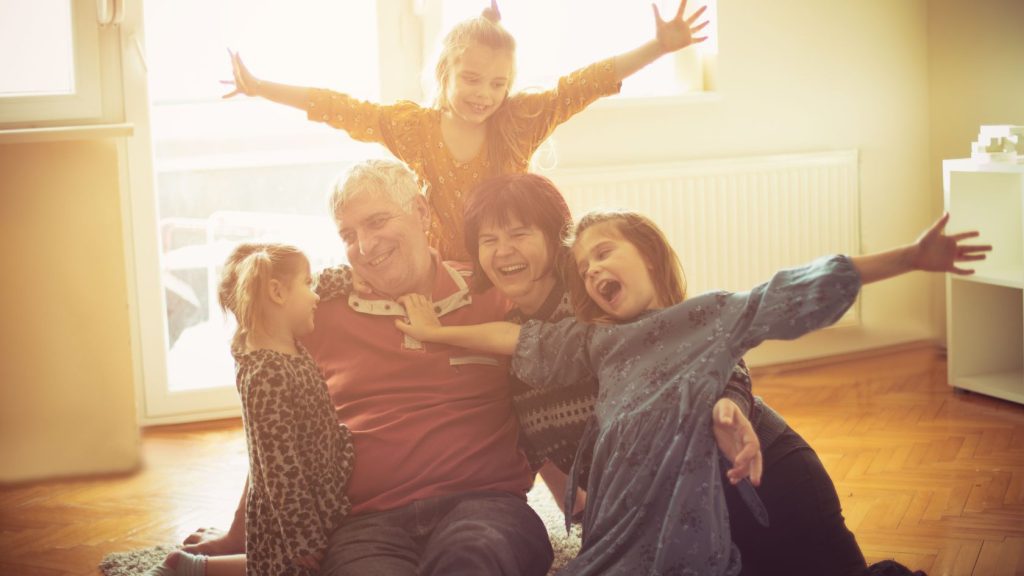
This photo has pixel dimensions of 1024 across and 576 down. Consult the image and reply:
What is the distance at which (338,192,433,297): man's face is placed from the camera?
7.84 feet

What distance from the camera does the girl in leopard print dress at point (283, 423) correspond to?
215cm

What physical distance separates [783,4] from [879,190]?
857mm

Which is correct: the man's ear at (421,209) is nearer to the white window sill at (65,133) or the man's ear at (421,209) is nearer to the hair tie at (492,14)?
the hair tie at (492,14)

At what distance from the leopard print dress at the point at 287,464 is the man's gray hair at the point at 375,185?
38cm

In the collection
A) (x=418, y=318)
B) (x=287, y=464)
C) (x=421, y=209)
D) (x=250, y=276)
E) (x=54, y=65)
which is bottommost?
(x=287, y=464)

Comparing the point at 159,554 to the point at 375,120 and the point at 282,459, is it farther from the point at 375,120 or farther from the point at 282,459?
the point at 375,120

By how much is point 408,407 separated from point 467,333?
0.62 ft

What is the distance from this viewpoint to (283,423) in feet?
7.05

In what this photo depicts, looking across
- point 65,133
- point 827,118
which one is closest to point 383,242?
point 65,133

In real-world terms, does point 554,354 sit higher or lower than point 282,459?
higher

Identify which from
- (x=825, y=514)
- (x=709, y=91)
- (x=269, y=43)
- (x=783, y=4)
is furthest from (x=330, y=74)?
(x=825, y=514)

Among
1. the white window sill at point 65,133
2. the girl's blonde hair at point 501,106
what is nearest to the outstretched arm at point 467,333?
the girl's blonde hair at point 501,106

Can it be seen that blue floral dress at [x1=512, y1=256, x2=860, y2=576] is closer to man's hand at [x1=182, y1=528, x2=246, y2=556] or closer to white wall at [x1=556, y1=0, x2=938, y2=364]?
man's hand at [x1=182, y1=528, x2=246, y2=556]

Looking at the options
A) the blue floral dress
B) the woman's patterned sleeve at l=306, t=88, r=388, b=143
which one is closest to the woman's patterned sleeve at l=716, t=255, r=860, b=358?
the blue floral dress
